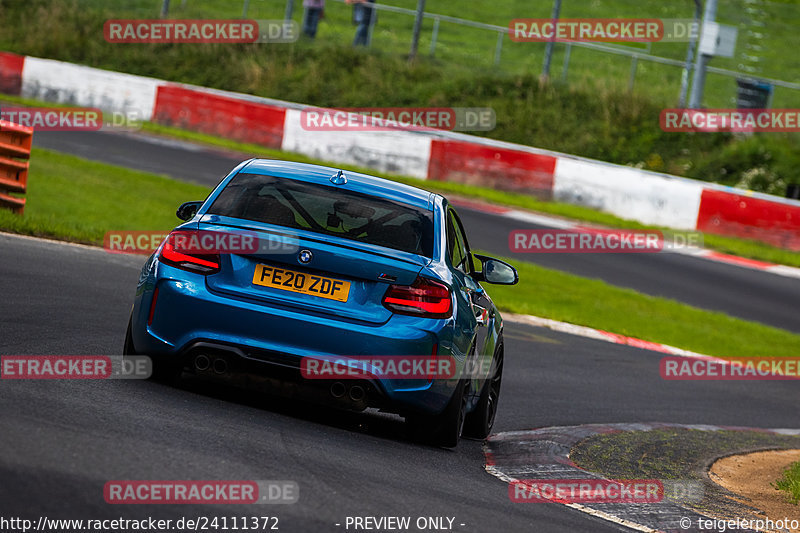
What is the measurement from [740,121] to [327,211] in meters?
23.0

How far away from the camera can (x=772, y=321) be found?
18.1 m

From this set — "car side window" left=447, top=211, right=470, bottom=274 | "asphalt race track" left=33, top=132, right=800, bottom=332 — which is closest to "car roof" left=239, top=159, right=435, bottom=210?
"car side window" left=447, top=211, right=470, bottom=274

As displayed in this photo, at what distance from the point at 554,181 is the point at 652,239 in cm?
322

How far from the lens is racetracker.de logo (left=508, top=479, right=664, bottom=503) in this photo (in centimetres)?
671

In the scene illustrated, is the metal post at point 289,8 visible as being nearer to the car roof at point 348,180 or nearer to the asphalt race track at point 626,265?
the asphalt race track at point 626,265

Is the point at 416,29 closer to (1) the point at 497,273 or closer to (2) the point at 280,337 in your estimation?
(1) the point at 497,273

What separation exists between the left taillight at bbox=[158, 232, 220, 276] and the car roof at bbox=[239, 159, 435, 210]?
2.79 feet

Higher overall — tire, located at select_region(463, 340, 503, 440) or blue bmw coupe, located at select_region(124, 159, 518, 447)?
blue bmw coupe, located at select_region(124, 159, 518, 447)

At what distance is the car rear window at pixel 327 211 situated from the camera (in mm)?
7277

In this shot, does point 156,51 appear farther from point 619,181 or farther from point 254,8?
point 619,181

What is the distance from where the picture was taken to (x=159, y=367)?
7.41 m

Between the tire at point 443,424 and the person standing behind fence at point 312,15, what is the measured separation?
26.7m

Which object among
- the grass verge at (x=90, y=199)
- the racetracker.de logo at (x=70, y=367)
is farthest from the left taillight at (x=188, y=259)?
the grass verge at (x=90, y=199)

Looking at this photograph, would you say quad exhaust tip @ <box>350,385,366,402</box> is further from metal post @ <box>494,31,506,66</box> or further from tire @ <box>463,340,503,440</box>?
metal post @ <box>494,31,506,66</box>
